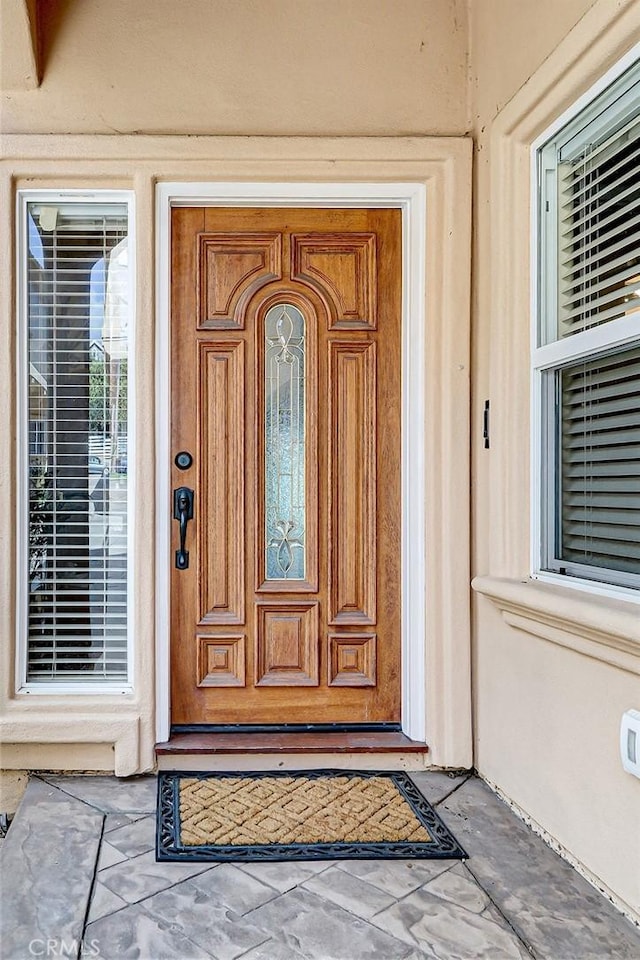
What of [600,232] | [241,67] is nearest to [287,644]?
[600,232]

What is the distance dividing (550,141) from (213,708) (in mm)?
2110

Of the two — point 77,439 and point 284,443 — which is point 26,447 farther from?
point 284,443

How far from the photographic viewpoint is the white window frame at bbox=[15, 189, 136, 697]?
90.9 inches

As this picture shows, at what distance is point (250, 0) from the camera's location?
2279 mm

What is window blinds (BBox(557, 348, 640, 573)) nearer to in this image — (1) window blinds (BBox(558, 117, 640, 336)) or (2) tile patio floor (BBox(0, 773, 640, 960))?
(1) window blinds (BBox(558, 117, 640, 336))

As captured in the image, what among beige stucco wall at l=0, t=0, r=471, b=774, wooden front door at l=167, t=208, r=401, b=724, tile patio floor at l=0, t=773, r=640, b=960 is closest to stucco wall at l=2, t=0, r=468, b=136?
beige stucco wall at l=0, t=0, r=471, b=774

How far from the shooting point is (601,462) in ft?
5.86

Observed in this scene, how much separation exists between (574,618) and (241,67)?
2025 millimetres

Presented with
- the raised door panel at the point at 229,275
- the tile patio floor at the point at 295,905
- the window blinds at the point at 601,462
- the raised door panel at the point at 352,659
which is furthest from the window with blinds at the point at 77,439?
the window blinds at the point at 601,462

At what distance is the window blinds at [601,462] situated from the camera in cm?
166

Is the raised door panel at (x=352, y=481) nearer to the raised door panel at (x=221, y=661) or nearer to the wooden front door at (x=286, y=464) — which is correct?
the wooden front door at (x=286, y=464)

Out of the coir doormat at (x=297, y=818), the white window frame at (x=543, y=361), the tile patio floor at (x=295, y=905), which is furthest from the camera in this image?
the white window frame at (x=543, y=361)

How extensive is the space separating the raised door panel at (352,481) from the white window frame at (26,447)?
0.69 m

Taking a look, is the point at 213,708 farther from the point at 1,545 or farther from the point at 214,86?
the point at 214,86
